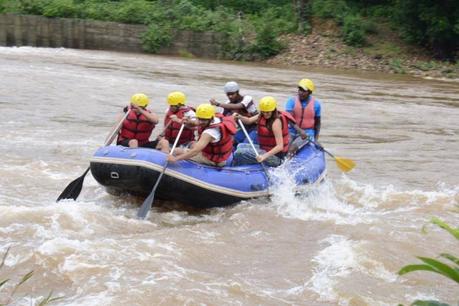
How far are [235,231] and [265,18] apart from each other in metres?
27.0

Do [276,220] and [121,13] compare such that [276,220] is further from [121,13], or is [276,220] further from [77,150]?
[121,13]

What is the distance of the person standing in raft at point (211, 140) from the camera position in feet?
26.3

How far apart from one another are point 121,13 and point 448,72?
1474 cm

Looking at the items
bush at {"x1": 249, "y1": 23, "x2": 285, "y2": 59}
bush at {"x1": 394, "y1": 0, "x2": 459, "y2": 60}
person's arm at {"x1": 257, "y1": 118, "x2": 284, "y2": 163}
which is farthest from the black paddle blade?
bush at {"x1": 394, "y1": 0, "x2": 459, "y2": 60}

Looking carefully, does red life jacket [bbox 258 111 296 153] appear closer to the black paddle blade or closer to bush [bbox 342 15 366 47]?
the black paddle blade

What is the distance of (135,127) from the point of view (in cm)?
891

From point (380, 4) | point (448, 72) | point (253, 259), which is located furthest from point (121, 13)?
point (253, 259)

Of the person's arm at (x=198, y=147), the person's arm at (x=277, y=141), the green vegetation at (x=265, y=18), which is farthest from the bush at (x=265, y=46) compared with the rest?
A: the person's arm at (x=198, y=147)

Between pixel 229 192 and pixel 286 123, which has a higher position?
pixel 286 123

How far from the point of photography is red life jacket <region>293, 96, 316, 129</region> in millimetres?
10039

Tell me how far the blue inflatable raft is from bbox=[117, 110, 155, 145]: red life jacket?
0.82 meters

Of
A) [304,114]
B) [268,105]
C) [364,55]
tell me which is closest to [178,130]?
[268,105]

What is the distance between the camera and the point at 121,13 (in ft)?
108

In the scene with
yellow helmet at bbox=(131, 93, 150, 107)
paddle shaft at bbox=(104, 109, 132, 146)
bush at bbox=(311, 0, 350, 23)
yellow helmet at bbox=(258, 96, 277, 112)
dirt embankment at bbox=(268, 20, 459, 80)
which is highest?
bush at bbox=(311, 0, 350, 23)
